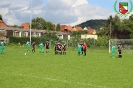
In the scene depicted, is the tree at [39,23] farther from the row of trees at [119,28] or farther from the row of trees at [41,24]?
the row of trees at [119,28]

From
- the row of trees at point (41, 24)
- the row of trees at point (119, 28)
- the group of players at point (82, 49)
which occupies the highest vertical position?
the row of trees at point (41, 24)

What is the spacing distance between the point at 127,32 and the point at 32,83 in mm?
76215

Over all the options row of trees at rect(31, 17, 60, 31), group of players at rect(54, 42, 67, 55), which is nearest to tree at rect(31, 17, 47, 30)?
row of trees at rect(31, 17, 60, 31)

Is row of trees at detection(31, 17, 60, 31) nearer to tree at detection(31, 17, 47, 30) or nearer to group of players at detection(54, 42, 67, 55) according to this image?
tree at detection(31, 17, 47, 30)

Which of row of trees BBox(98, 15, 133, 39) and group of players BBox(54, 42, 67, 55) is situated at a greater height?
row of trees BBox(98, 15, 133, 39)

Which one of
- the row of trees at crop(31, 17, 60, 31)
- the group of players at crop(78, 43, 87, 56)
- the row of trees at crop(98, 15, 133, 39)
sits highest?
the row of trees at crop(31, 17, 60, 31)

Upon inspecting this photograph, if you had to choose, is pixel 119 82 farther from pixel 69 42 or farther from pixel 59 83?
pixel 69 42

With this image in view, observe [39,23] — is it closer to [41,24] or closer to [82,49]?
[41,24]

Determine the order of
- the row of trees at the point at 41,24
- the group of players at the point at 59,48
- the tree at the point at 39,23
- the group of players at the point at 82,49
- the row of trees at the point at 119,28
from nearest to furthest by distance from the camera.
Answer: the group of players at the point at 82,49 < the group of players at the point at 59,48 < the row of trees at the point at 119,28 < the row of trees at the point at 41,24 < the tree at the point at 39,23

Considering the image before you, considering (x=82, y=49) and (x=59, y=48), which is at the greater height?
(x=59, y=48)

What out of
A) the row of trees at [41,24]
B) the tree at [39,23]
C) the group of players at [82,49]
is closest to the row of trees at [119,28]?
the row of trees at [41,24]

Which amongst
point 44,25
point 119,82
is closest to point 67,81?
point 119,82

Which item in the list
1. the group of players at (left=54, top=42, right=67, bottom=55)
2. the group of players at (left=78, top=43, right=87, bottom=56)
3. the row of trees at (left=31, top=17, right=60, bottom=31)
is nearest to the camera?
the group of players at (left=78, top=43, right=87, bottom=56)

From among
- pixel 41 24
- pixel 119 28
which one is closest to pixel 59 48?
pixel 119 28
